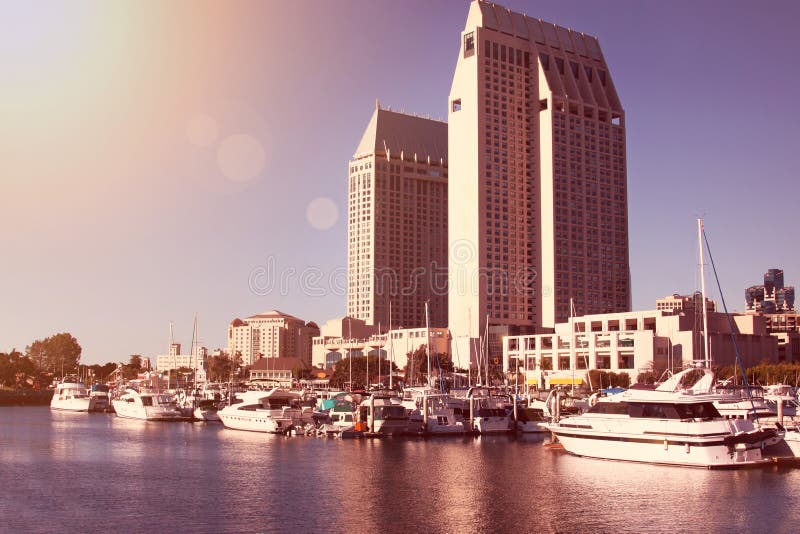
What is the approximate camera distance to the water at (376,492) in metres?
50.1

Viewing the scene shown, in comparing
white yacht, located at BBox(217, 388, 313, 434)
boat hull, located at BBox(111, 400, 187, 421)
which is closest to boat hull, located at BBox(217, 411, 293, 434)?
white yacht, located at BBox(217, 388, 313, 434)

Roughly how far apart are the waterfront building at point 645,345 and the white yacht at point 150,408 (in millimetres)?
64045

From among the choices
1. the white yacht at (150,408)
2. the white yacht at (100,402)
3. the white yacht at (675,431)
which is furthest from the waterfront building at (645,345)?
the white yacht at (675,431)

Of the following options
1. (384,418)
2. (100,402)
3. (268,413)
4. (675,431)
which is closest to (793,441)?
(675,431)

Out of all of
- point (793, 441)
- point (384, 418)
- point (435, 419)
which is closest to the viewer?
point (793, 441)

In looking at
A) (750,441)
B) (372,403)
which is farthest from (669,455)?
(372,403)

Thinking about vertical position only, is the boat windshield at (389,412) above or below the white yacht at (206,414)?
above

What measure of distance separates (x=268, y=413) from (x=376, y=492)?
54.7 meters

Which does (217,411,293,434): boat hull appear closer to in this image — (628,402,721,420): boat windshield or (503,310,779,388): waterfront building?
(628,402,721,420): boat windshield

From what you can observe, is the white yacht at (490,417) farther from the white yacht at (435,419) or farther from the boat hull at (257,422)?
the boat hull at (257,422)

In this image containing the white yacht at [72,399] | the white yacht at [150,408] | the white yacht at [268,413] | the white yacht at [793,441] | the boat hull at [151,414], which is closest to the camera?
the white yacht at [793,441]

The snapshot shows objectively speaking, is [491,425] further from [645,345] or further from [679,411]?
[645,345]

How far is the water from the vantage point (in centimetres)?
5012

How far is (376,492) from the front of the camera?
60.2 metres
